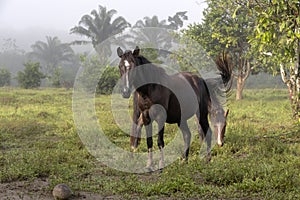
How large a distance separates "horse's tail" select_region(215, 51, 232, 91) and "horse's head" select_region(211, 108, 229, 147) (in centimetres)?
105

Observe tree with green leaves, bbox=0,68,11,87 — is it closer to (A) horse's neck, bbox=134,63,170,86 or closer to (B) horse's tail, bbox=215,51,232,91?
(B) horse's tail, bbox=215,51,232,91

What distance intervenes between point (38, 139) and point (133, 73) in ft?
19.4

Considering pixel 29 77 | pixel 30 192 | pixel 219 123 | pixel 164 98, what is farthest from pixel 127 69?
pixel 29 77

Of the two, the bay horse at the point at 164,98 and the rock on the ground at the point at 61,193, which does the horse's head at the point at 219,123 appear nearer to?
the bay horse at the point at 164,98

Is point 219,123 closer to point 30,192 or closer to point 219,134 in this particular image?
point 219,134

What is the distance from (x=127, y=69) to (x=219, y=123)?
3.22m

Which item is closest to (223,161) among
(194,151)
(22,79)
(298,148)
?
(194,151)

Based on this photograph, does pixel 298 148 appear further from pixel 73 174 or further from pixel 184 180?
pixel 73 174

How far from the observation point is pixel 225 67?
9977 millimetres

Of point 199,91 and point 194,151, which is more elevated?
point 199,91

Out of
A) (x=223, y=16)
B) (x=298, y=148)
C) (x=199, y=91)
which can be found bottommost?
(x=298, y=148)

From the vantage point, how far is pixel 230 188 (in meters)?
6.01

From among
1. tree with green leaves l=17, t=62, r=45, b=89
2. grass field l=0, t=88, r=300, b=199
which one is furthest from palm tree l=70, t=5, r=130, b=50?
grass field l=0, t=88, r=300, b=199

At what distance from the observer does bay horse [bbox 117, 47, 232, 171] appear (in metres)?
7.13
